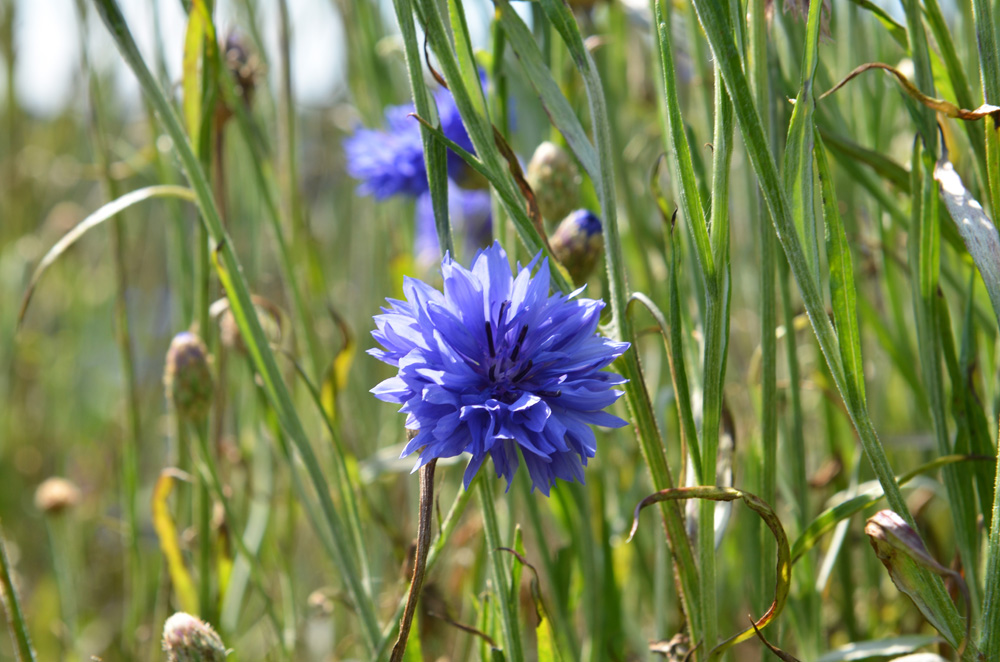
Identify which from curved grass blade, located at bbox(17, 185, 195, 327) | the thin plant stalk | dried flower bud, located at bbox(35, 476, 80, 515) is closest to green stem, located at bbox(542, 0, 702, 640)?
curved grass blade, located at bbox(17, 185, 195, 327)

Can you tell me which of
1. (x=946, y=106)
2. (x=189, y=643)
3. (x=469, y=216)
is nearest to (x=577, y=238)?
(x=946, y=106)

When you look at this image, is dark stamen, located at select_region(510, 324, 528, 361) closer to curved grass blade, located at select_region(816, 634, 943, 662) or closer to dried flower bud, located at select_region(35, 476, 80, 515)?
curved grass blade, located at select_region(816, 634, 943, 662)

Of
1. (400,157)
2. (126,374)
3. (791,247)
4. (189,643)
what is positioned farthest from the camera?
(400,157)

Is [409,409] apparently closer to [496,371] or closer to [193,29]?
[496,371]

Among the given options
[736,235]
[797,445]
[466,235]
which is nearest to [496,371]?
[797,445]

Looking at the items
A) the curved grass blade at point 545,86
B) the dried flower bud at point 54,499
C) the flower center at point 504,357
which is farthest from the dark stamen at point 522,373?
the dried flower bud at point 54,499

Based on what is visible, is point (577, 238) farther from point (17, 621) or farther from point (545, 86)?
point (17, 621)
